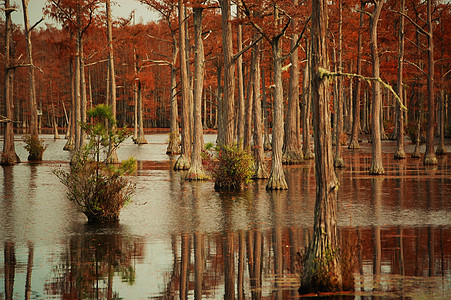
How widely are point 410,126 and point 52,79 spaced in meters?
48.7

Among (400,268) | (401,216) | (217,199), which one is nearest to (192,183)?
(217,199)

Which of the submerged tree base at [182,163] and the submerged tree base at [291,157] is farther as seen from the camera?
the submerged tree base at [291,157]

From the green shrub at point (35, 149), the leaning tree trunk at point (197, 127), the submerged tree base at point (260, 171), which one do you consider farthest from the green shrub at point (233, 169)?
the green shrub at point (35, 149)

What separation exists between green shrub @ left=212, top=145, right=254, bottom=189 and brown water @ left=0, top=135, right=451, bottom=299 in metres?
0.69

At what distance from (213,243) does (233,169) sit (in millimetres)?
9535

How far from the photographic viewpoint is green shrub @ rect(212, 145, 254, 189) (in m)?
20.0

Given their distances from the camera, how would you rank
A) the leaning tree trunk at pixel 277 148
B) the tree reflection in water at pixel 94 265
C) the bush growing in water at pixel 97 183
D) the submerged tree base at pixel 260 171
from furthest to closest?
1. the submerged tree base at pixel 260 171
2. the leaning tree trunk at pixel 277 148
3. the bush growing in water at pixel 97 183
4. the tree reflection in water at pixel 94 265

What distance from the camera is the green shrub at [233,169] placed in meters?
20.0

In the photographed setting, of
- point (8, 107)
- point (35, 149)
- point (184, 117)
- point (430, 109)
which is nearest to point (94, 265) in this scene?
point (184, 117)

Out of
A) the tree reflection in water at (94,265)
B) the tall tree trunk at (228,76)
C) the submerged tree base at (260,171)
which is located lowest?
the tree reflection in water at (94,265)

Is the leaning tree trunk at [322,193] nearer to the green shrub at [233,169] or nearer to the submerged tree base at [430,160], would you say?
the green shrub at [233,169]

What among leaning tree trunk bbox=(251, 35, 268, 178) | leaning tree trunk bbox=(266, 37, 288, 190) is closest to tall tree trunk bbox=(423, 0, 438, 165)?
leaning tree trunk bbox=(251, 35, 268, 178)

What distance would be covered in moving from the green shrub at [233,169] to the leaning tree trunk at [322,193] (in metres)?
12.6

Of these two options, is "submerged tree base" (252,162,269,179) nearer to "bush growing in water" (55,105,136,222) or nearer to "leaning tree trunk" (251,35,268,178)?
"leaning tree trunk" (251,35,268,178)
